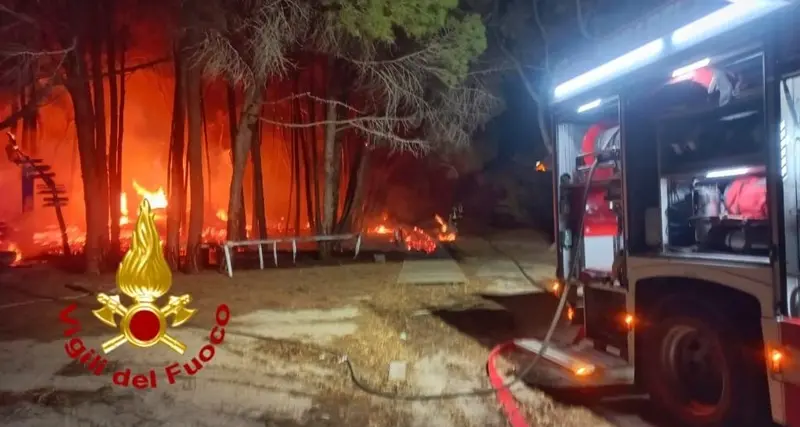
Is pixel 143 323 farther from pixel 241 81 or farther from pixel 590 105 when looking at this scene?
pixel 241 81

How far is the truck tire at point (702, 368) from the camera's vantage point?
4488 millimetres

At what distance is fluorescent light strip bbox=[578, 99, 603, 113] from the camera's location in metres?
6.35

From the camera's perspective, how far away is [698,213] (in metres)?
5.46

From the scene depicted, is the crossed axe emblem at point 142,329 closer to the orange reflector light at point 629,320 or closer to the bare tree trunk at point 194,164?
the orange reflector light at point 629,320

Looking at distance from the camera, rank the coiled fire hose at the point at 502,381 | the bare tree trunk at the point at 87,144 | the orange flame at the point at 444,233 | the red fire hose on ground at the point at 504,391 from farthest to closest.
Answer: the orange flame at the point at 444,233 < the bare tree trunk at the point at 87,144 < the coiled fire hose at the point at 502,381 < the red fire hose on ground at the point at 504,391

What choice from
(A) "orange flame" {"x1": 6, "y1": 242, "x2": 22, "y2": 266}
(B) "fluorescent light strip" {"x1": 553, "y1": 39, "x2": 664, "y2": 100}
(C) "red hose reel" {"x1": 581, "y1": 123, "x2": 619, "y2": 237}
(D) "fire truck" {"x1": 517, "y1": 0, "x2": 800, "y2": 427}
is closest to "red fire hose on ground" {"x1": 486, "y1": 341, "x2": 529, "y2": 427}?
(D) "fire truck" {"x1": 517, "y1": 0, "x2": 800, "y2": 427}

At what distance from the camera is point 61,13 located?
51.4 ft

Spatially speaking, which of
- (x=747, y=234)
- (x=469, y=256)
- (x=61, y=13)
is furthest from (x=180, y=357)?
(x=469, y=256)

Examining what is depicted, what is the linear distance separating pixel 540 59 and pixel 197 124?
1202cm

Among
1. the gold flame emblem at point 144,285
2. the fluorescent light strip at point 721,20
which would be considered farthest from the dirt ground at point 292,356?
the fluorescent light strip at point 721,20

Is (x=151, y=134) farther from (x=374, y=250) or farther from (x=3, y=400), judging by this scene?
(x=3, y=400)

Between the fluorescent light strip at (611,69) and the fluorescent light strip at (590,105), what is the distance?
0.15 meters

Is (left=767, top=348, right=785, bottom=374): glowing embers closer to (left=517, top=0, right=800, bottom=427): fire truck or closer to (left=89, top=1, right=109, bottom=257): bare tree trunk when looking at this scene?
(left=517, top=0, right=800, bottom=427): fire truck

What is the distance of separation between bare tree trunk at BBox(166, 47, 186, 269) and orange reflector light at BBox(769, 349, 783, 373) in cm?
1407
